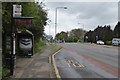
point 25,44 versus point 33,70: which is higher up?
point 25,44

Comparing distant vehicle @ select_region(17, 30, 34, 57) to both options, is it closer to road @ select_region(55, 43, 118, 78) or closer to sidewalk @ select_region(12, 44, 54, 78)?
road @ select_region(55, 43, 118, 78)

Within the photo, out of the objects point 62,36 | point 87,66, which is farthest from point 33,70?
point 62,36

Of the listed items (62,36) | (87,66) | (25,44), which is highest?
(62,36)

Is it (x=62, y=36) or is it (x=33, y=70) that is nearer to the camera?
(x=33, y=70)

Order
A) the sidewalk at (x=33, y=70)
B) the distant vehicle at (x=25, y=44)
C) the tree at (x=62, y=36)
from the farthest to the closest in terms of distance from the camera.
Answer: the tree at (x=62, y=36), the distant vehicle at (x=25, y=44), the sidewalk at (x=33, y=70)

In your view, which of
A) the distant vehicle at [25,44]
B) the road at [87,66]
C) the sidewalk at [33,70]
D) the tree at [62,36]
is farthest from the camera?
the tree at [62,36]

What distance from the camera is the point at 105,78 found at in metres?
16.1

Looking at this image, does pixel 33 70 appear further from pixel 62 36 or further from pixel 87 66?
pixel 62 36

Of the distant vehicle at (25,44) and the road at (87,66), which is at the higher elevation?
the distant vehicle at (25,44)

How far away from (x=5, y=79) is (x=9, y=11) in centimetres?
428

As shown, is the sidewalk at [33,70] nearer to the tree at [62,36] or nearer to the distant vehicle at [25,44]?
the distant vehicle at [25,44]

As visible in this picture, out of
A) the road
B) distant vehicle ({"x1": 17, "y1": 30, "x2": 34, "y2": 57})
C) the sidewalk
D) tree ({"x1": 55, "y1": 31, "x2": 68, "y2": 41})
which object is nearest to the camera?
the sidewalk

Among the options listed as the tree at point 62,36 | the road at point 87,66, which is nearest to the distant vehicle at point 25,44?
the road at point 87,66

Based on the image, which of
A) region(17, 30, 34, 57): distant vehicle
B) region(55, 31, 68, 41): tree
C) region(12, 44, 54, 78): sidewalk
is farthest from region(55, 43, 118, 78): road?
region(55, 31, 68, 41): tree
